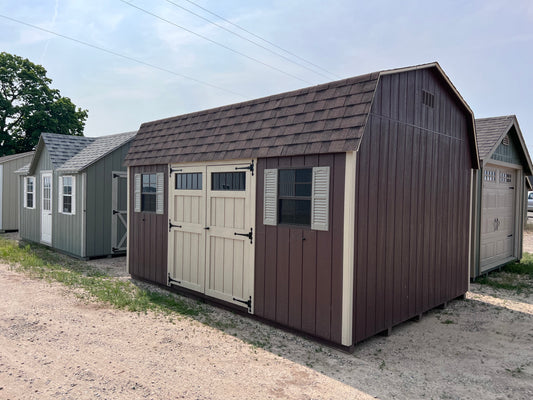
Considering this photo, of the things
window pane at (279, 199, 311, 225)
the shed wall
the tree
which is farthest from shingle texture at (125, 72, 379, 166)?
the tree

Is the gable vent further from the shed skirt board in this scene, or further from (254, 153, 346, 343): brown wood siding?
the shed skirt board

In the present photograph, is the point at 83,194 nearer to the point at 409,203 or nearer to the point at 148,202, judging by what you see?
the point at 148,202

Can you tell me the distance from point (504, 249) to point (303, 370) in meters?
7.89

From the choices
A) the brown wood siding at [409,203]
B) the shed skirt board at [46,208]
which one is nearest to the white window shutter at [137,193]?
the brown wood siding at [409,203]

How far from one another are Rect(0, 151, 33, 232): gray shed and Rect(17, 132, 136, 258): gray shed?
435cm

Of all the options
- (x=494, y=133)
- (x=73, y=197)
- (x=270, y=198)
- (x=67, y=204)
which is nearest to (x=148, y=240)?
(x=270, y=198)

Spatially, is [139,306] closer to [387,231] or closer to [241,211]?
[241,211]

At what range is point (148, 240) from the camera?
719 centimetres

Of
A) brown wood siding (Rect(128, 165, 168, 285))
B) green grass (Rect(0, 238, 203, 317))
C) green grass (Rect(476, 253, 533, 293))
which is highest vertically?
brown wood siding (Rect(128, 165, 168, 285))

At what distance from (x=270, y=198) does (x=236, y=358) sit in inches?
75.7

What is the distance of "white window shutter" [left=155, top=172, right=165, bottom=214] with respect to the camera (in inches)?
268

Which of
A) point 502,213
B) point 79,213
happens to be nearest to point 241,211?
point 79,213

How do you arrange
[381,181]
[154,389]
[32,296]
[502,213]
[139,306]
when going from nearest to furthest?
[154,389] < [381,181] < [139,306] < [32,296] < [502,213]

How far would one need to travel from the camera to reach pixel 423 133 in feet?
17.5
